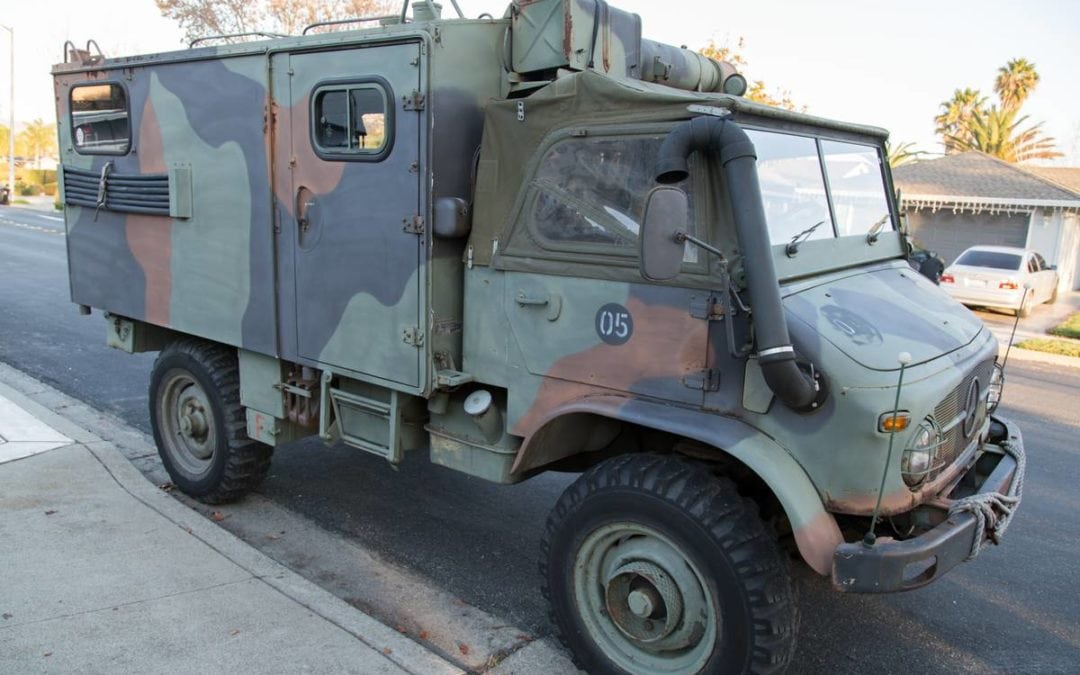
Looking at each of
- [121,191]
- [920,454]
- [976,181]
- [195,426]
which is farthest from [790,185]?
[976,181]

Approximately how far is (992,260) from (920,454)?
15.8 metres

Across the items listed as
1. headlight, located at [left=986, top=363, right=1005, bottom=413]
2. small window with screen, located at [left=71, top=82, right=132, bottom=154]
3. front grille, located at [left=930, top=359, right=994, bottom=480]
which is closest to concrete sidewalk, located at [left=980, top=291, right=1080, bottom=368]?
headlight, located at [left=986, top=363, right=1005, bottom=413]

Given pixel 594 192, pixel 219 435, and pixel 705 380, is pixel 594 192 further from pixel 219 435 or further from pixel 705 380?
pixel 219 435

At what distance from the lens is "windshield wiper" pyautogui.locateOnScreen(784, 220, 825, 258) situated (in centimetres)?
339

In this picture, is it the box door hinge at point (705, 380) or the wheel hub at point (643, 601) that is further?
the wheel hub at point (643, 601)

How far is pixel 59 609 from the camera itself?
3.68 meters

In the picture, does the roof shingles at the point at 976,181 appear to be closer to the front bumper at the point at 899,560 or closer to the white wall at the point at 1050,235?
the white wall at the point at 1050,235

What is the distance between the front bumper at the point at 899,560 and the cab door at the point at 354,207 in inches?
79.3

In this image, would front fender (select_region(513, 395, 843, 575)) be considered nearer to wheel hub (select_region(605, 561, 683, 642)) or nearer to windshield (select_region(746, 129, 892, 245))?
wheel hub (select_region(605, 561, 683, 642))

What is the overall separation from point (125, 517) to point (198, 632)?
1468mm

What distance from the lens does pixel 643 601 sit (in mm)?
3307

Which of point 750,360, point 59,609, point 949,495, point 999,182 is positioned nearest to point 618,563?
point 750,360

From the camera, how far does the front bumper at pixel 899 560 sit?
2.86 m

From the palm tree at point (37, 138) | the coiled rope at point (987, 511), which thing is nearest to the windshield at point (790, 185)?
the coiled rope at point (987, 511)
